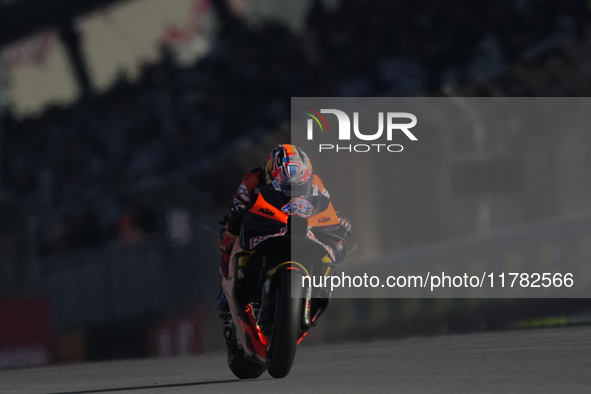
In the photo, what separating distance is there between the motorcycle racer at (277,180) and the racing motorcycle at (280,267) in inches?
1.4

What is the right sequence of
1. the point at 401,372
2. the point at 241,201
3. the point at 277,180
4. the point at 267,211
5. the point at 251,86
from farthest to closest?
1. the point at 251,86
2. the point at 401,372
3. the point at 241,201
4. the point at 277,180
5. the point at 267,211

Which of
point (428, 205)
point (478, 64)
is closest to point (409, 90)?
point (478, 64)

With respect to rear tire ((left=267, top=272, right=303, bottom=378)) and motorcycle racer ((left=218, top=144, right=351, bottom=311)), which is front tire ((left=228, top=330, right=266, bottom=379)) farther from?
rear tire ((left=267, top=272, right=303, bottom=378))

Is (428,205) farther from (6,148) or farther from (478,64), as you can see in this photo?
(6,148)

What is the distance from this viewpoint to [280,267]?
14.9ft

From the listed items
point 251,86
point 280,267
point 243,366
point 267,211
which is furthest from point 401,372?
point 251,86

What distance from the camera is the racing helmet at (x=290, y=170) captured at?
4.79 m

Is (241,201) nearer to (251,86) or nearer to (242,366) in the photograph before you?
(242,366)

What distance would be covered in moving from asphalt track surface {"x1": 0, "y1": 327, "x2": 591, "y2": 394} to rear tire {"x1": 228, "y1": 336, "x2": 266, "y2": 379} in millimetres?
59

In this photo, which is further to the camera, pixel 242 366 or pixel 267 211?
pixel 242 366

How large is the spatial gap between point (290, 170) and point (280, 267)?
52 cm

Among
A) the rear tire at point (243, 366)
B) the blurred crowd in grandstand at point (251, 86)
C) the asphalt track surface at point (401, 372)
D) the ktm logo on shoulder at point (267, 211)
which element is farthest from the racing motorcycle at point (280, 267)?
the blurred crowd in grandstand at point (251, 86)

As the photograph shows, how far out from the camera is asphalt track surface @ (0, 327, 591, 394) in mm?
4359

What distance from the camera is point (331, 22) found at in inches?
581
